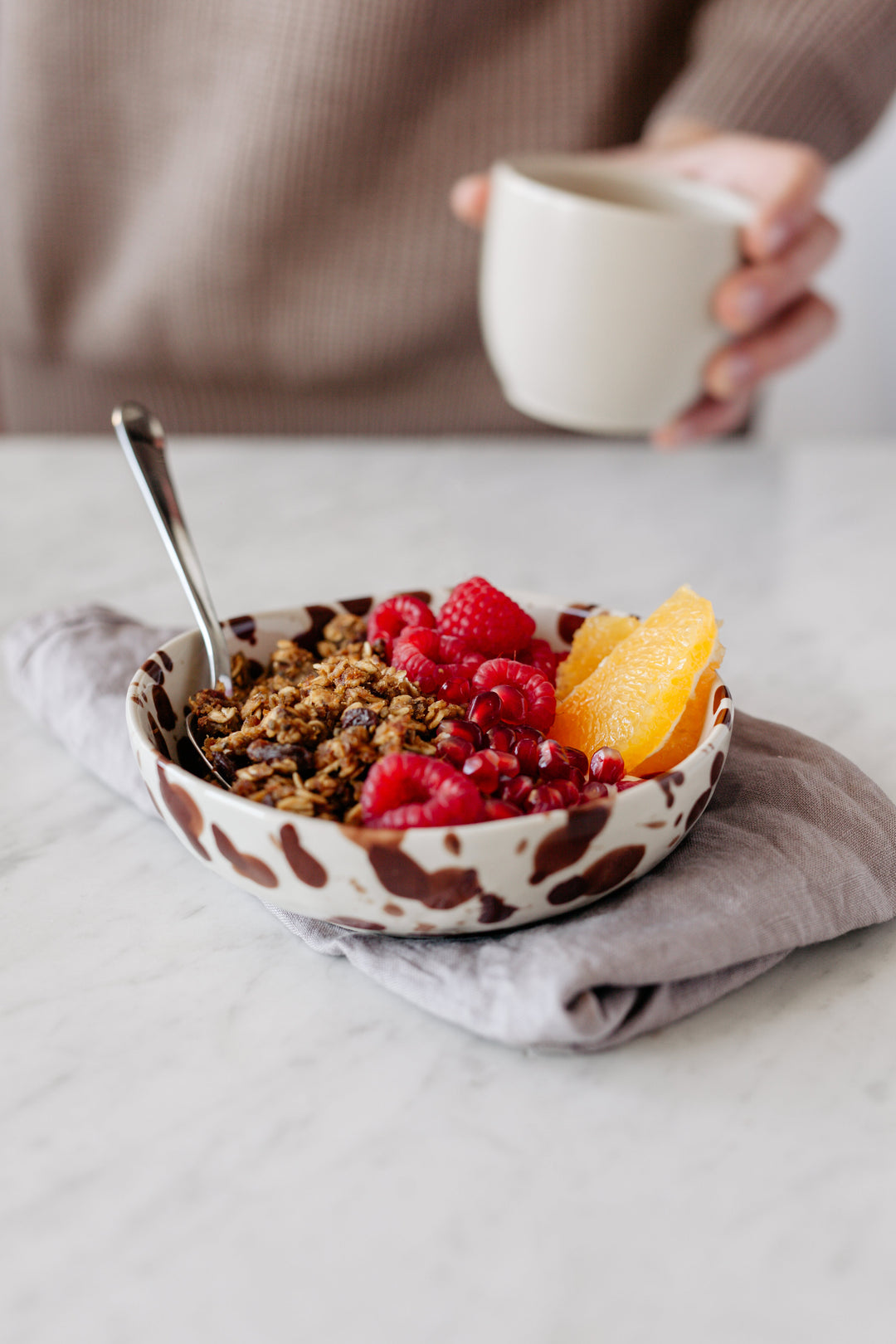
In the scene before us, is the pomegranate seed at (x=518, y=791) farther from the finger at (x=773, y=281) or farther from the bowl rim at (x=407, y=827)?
the finger at (x=773, y=281)

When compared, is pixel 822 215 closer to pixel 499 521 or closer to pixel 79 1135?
pixel 499 521

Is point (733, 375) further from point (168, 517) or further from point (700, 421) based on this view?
point (168, 517)

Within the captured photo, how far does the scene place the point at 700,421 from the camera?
125 cm

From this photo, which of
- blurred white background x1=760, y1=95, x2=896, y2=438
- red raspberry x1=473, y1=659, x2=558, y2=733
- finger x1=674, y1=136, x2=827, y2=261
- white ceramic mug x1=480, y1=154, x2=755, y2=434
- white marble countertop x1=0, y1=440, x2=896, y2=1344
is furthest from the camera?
blurred white background x1=760, y1=95, x2=896, y2=438

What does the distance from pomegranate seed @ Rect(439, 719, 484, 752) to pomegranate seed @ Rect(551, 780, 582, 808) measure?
50 mm

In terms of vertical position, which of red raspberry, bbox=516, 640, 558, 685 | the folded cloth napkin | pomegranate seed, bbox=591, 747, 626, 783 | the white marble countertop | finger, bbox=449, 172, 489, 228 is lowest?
the white marble countertop

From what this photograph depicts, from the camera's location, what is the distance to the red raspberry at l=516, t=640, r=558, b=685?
67cm

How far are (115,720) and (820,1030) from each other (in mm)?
472

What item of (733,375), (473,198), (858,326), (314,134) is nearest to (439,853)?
(733,375)

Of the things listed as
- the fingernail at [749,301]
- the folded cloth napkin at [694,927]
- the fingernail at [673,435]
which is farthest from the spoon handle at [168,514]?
the fingernail at [673,435]

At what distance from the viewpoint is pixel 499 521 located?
1.23m

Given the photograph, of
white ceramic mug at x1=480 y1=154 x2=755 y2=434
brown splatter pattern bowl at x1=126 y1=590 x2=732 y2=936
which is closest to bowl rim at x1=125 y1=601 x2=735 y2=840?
brown splatter pattern bowl at x1=126 y1=590 x2=732 y2=936

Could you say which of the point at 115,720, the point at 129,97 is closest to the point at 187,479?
the point at 129,97

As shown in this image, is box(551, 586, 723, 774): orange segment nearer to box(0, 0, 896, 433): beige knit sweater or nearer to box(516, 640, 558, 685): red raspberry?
box(516, 640, 558, 685): red raspberry
